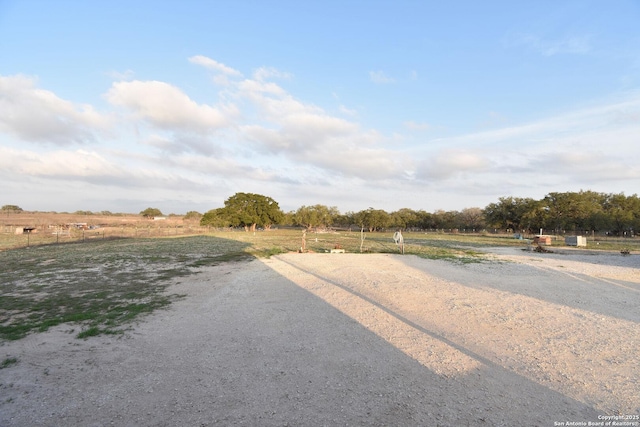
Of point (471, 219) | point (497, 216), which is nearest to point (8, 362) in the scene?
point (497, 216)

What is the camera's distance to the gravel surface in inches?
132

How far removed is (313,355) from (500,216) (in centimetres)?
6914

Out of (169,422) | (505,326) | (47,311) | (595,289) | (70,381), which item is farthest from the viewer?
(595,289)

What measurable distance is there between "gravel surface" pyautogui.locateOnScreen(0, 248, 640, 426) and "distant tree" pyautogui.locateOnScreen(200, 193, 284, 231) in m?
52.7

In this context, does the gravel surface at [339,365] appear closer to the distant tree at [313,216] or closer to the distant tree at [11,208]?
the distant tree at [313,216]

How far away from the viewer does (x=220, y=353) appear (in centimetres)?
487

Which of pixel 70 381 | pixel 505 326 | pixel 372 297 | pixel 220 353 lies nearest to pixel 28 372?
pixel 70 381

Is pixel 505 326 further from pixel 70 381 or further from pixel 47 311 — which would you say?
pixel 47 311

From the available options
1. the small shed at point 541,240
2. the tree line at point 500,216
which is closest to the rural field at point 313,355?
the small shed at point 541,240

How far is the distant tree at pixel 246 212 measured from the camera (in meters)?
59.8

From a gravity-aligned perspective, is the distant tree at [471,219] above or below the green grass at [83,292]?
above

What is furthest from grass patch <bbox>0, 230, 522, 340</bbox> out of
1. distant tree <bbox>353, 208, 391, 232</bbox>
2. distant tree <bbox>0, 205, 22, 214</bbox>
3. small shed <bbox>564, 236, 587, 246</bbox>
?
distant tree <bbox>0, 205, 22, 214</bbox>

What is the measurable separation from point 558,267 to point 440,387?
15.3 metres

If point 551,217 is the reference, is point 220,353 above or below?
below
